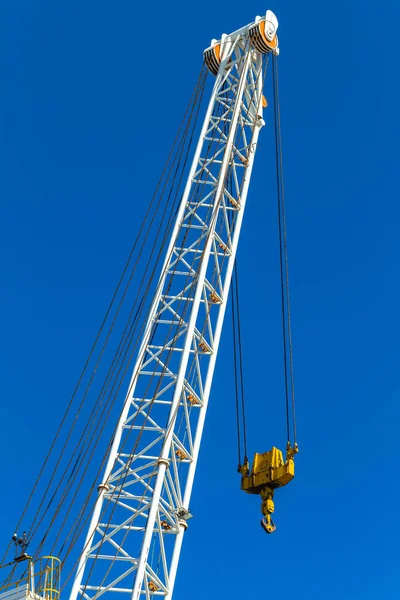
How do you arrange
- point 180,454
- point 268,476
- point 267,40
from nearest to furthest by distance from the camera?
point 268,476, point 180,454, point 267,40

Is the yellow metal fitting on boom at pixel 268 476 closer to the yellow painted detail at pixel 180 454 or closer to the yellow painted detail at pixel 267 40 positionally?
the yellow painted detail at pixel 180 454

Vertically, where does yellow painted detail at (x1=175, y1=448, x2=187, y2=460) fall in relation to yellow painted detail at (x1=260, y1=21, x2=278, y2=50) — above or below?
below

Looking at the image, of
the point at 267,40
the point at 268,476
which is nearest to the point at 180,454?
the point at 268,476

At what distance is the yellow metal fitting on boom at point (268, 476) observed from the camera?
3133cm

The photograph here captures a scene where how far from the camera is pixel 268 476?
31516 mm

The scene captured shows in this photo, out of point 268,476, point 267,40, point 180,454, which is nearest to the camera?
point 268,476

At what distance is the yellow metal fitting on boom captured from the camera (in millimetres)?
31328

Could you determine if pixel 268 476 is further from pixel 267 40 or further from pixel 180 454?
pixel 267 40

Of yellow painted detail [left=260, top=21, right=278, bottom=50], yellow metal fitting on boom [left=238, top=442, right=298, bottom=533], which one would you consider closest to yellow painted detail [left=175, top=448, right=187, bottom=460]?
yellow metal fitting on boom [left=238, top=442, right=298, bottom=533]

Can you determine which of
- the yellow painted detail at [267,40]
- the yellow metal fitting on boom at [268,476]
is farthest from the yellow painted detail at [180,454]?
the yellow painted detail at [267,40]

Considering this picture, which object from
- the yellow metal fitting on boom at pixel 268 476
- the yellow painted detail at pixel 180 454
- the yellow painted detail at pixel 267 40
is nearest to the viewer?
the yellow metal fitting on boom at pixel 268 476

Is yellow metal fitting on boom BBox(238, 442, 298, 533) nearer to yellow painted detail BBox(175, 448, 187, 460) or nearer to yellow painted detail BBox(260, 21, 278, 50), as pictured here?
yellow painted detail BBox(175, 448, 187, 460)

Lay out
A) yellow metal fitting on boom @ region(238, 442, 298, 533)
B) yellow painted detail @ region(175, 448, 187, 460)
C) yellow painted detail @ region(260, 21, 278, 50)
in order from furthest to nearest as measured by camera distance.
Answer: yellow painted detail @ region(260, 21, 278, 50) < yellow painted detail @ region(175, 448, 187, 460) < yellow metal fitting on boom @ region(238, 442, 298, 533)

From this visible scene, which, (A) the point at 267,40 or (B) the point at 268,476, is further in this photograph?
(A) the point at 267,40
